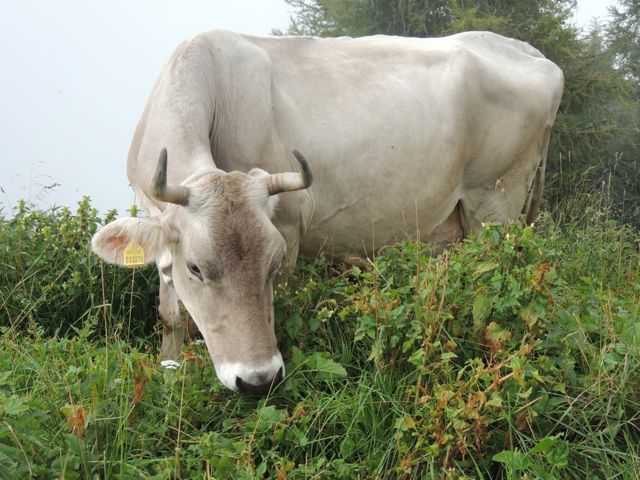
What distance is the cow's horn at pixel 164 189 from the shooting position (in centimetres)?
375

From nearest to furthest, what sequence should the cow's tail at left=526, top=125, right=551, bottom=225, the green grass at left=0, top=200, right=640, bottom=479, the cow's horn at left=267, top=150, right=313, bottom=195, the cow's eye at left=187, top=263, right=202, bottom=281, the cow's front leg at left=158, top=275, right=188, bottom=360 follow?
the green grass at left=0, top=200, right=640, bottom=479
the cow's eye at left=187, top=263, right=202, bottom=281
the cow's horn at left=267, top=150, right=313, bottom=195
the cow's front leg at left=158, top=275, right=188, bottom=360
the cow's tail at left=526, top=125, right=551, bottom=225

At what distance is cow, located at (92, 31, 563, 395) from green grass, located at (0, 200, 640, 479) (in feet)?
0.96

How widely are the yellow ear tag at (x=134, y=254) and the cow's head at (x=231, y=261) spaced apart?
16 cm

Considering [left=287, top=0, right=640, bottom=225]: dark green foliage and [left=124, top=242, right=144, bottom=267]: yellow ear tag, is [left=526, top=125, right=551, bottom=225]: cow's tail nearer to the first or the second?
[left=124, top=242, right=144, bottom=267]: yellow ear tag

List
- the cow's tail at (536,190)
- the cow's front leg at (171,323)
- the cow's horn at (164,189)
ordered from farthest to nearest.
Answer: the cow's tail at (536,190), the cow's front leg at (171,323), the cow's horn at (164,189)

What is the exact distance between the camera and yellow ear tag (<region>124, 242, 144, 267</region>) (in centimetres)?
425

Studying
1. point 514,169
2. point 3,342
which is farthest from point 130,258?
point 514,169

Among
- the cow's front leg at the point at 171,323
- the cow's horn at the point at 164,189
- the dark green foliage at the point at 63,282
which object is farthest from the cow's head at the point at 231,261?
the dark green foliage at the point at 63,282

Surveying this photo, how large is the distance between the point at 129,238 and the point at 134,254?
0.31ft

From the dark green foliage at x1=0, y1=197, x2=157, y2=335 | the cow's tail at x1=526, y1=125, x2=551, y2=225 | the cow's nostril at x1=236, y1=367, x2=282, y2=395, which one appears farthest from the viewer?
the cow's tail at x1=526, y1=125, x2=551, y2=225

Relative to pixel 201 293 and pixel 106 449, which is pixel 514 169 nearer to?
pixel 201 293

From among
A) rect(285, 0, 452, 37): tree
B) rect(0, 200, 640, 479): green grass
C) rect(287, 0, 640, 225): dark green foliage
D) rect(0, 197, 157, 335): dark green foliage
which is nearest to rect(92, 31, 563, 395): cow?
rect(0, 200, 640, 479): green grass

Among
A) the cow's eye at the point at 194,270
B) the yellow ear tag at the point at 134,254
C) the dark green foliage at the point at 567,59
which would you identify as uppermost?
the cow's eye at the point at 194,270

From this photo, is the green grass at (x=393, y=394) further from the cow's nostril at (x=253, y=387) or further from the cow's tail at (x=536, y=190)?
the cow's tail at (x=536, y=190)
